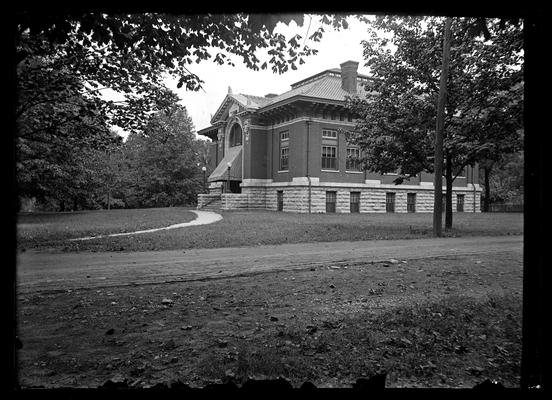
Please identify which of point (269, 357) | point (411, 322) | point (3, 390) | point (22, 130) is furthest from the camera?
point (22, 130)

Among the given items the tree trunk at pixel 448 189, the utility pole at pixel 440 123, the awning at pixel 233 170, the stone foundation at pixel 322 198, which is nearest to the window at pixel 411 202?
the stone foundation at pixel 322 198

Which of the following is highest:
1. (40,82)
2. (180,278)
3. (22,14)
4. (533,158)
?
(40,82)

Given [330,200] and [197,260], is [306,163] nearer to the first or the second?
[330,200]

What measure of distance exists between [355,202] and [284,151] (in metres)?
7.45

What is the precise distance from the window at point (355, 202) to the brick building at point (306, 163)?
0.08 metres

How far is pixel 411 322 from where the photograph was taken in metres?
4.60

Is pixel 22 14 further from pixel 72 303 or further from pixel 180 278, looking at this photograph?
pixel 180 278

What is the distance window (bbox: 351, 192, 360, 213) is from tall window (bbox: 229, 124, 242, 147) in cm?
1266

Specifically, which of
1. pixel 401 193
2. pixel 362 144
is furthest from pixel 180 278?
pixel 401 193

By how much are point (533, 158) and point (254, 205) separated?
107 ft

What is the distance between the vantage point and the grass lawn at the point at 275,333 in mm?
3389

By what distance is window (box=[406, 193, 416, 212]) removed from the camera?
35.9 metres

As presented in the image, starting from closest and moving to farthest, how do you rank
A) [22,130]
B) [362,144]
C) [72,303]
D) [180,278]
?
[72,303]
[180,278]
[22,130]
[362,144]

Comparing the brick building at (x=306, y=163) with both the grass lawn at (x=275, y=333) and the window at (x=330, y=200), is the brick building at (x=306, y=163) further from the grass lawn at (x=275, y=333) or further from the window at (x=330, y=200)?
the grass lawn at (x=275, y=333)
